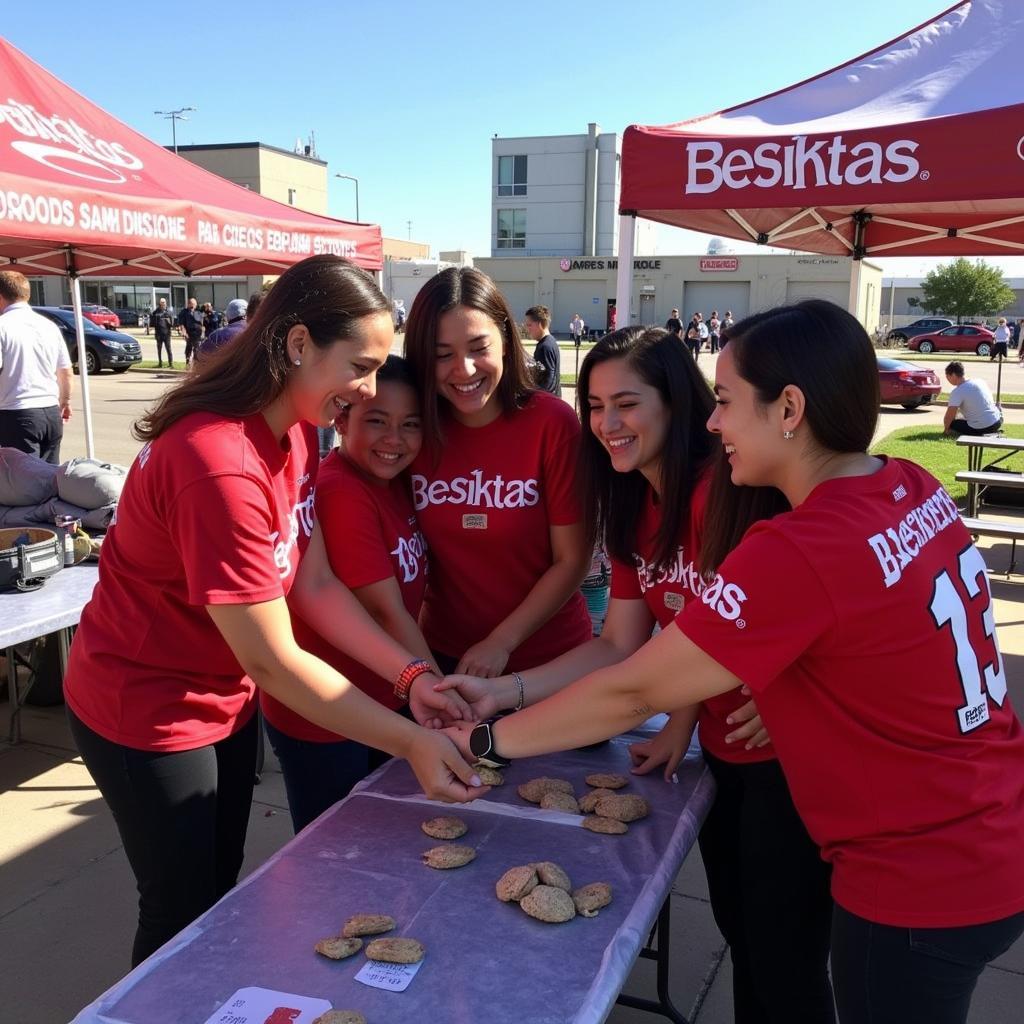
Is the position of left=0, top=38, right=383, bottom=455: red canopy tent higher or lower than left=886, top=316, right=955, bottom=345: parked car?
higher

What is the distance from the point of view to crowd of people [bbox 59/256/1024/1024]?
4.55ft

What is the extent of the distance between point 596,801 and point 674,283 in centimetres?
4809

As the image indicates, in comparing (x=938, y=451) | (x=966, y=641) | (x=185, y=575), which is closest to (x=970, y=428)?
(x=938, y=451)

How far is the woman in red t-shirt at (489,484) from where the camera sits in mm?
2285

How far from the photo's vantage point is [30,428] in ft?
21.7

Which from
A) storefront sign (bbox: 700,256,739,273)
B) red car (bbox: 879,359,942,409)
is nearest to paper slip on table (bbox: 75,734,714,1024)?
red car (bbox: 879,359,942,409)

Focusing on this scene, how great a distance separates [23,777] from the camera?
395 centimetres

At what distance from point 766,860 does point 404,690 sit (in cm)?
85

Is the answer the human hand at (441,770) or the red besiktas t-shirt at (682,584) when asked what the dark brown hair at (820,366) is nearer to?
the red besiktas t-shirt at (682,584)

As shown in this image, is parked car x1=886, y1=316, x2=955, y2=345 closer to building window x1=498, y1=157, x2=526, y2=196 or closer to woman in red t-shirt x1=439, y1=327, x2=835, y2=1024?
building window x1=498, y1=157, x2=526, y2=196

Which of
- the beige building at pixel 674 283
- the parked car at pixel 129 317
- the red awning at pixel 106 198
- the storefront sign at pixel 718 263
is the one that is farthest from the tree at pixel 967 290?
the red awning at pixel 106 198

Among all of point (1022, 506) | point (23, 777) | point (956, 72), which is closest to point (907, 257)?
point (956, 72)

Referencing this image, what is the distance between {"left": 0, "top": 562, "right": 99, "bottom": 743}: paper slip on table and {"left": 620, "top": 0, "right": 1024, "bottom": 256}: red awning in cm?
277

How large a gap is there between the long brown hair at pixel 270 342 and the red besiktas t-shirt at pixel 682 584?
0.80 metres
